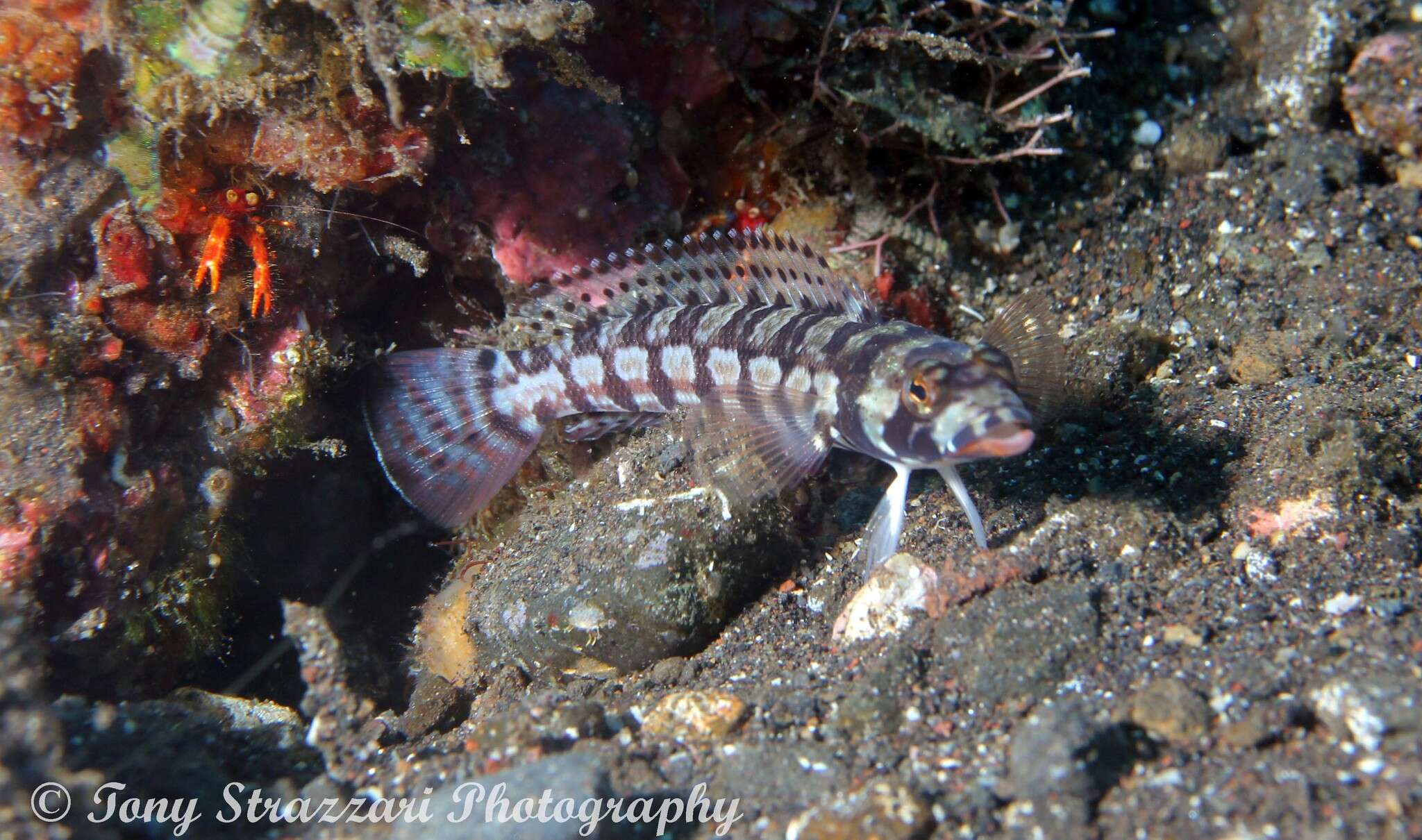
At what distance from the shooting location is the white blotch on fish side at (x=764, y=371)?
13.9 feet

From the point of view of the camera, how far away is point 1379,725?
7.90 ft

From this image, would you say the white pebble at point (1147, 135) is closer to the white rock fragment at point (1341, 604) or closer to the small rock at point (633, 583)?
the white rock fragment at point (1341, 604)

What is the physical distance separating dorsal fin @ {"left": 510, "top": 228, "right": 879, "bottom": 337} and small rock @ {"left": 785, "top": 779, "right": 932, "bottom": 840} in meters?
2.44

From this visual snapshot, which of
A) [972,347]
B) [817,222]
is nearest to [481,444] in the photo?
[817,222]

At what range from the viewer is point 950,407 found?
3377mm

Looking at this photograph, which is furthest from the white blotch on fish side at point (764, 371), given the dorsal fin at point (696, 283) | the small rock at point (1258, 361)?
the small rock at point (1258, 361)

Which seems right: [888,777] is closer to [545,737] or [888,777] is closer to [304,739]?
[545,737]

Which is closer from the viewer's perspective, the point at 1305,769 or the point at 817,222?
the point at 1305,769

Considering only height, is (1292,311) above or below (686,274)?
below

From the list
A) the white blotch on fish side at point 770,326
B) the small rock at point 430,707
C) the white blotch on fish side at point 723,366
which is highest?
the white blotch on fish side at point 770,326

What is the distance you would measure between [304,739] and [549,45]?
3509 millimetres

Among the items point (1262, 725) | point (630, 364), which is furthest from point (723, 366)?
point (1262, 725)

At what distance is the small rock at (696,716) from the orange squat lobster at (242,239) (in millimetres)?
2905

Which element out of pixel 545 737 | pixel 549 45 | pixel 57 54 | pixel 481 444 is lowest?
pixel 545 737
